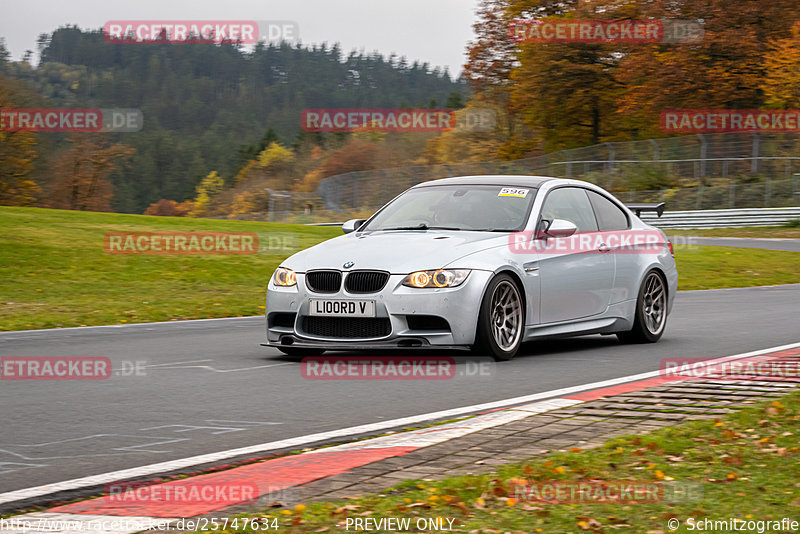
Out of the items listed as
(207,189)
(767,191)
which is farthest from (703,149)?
(207,189)

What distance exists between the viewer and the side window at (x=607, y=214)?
11219 millimetres

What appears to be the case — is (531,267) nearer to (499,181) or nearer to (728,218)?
(499,181)

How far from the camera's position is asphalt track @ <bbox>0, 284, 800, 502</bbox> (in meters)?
5.93

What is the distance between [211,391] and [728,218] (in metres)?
41.0

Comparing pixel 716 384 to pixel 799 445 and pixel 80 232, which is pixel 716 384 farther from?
pixel 80 232

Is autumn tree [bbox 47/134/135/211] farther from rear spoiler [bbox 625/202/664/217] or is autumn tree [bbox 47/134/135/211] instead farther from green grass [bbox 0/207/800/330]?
rear spoiler [bbox 625/202/664/217]

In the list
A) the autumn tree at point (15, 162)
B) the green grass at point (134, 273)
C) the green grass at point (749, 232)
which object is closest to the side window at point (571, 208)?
the green grass at point (134, 273)

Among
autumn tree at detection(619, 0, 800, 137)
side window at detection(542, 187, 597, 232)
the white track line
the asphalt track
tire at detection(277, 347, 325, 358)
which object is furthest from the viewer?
autumn tree at detection(619, 0, 800, 137)

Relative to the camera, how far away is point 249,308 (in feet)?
53.8

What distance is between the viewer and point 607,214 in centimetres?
1136

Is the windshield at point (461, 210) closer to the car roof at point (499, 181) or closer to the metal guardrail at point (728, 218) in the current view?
the car roof at point (499, 181)

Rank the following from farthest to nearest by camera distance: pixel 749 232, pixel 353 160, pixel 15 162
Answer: pixel 353 160 → pixel 15 162 → pixel 749 232

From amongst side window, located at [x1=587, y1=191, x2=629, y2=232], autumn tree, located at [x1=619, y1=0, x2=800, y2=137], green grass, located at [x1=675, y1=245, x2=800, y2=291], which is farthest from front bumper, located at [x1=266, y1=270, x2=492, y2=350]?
autumn tree, located at [x1=619, y1=0, x2=800, y2=137]

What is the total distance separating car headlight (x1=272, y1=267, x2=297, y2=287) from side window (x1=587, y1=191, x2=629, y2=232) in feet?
10.8
